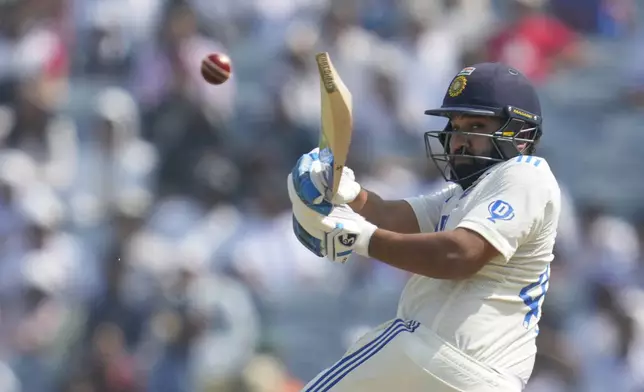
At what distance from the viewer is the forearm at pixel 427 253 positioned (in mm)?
3271

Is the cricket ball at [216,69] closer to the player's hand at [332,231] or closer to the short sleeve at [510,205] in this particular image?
the player's hand at [332,231]

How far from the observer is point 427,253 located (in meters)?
3.27

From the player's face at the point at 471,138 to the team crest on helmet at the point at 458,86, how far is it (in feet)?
0.27

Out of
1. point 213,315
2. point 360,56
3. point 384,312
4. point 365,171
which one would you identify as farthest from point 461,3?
point 213,315

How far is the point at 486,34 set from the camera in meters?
8.38

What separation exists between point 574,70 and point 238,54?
2666 mm

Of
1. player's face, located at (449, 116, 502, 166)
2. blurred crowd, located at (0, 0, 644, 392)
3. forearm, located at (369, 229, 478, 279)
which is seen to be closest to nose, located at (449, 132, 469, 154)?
player's face, located at (449, 116, 502, 166)

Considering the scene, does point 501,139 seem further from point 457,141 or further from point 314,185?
point 314,185

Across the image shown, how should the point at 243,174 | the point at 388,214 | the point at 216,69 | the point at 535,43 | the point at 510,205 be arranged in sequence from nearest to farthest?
the point at 510,205 → the point at 388,214 → the point at 216,69 → the point at 243,174 → the point at 535,43

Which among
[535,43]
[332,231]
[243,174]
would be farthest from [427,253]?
[535,43]

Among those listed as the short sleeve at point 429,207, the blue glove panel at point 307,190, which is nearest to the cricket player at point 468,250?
the blue glove panel at point 307,190

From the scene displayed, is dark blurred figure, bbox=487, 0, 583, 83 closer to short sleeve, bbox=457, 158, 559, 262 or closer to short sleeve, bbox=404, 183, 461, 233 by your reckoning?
short sleeve, bbox=404, 183, 461, 233

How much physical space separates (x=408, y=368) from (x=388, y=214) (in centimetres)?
73

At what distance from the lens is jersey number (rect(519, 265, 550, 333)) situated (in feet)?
11.4
